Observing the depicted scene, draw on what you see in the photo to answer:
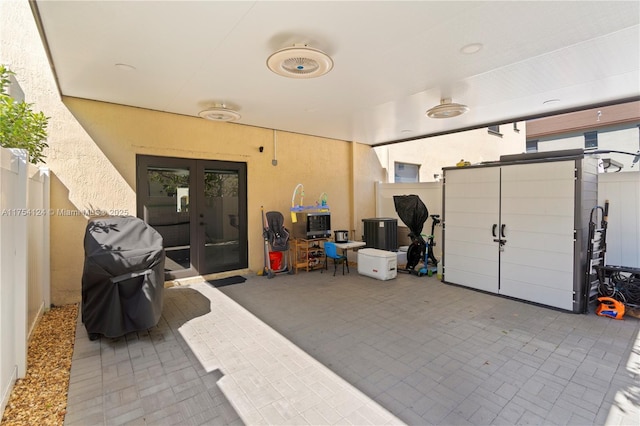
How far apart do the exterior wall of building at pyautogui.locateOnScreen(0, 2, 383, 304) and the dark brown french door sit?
→ 0.16 m

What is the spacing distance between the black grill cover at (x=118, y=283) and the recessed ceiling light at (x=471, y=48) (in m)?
4.00

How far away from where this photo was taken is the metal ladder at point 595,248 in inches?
162

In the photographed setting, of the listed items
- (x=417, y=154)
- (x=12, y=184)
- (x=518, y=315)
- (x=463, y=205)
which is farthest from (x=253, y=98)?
(x=417, y=154)

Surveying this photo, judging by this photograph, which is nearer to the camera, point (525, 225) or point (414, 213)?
point (525, 225)

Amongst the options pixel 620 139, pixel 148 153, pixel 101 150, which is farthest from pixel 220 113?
pixel 620 139

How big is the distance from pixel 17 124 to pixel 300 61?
8.13 feet

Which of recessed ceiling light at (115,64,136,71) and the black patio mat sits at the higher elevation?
recessed ceiling light at (115,64,136,71)

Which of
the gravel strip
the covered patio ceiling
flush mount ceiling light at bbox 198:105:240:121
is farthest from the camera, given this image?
flush mount ceiling light at bbox 198:105:240:121

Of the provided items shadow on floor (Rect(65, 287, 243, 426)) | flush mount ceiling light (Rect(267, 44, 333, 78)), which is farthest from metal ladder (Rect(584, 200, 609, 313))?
shadow on floor (Rect(65, 287, 243, 426))

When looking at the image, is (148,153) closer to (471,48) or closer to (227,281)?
(227,281)

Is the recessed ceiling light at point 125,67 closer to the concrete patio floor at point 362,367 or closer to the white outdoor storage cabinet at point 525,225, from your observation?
the concrete patio floor at point 362,367

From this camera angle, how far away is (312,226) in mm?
6523

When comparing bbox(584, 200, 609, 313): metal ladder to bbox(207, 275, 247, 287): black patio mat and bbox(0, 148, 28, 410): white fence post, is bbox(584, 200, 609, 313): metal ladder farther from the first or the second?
bbox(0, 148, 28, 410): white fence post

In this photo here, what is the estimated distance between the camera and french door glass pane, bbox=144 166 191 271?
5266 mm
